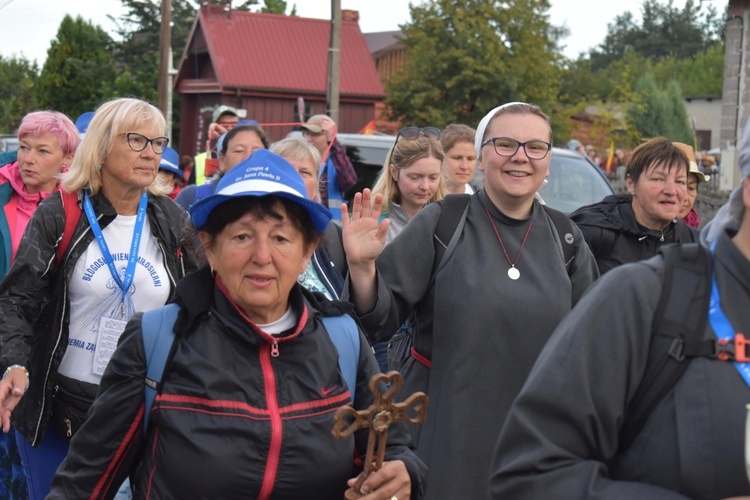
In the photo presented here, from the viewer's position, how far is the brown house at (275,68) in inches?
1660

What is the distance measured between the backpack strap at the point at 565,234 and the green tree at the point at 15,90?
45.5 m

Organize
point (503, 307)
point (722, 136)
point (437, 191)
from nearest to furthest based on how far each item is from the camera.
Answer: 1. point (503, 307)
2. point (437, 191)
3. point (722, 136)

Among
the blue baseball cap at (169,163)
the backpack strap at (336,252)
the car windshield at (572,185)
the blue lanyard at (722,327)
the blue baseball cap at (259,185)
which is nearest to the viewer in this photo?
the blue lanyard at (722,327)

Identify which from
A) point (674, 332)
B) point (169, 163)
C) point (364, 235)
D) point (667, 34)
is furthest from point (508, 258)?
point (667, 34)

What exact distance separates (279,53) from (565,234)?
131 feet

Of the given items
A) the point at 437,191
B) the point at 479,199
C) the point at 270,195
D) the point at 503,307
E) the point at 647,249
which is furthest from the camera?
the point at 437,191

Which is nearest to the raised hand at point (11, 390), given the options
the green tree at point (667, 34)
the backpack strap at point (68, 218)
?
the backpack strap at point (68, 218)

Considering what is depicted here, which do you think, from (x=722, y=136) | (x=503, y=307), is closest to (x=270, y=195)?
(x=503, y=307)

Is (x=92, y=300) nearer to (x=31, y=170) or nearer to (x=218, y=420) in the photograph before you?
(x=31, y=170)

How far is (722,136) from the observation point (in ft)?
110

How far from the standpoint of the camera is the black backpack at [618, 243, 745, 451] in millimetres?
2057

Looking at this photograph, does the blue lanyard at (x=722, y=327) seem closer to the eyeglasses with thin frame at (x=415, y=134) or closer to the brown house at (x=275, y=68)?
the eyeglasses with thin frame at (x=415, y=134)

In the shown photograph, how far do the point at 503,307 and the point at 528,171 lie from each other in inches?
22.5

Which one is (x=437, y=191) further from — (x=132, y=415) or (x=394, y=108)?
(x=394, y=108)
